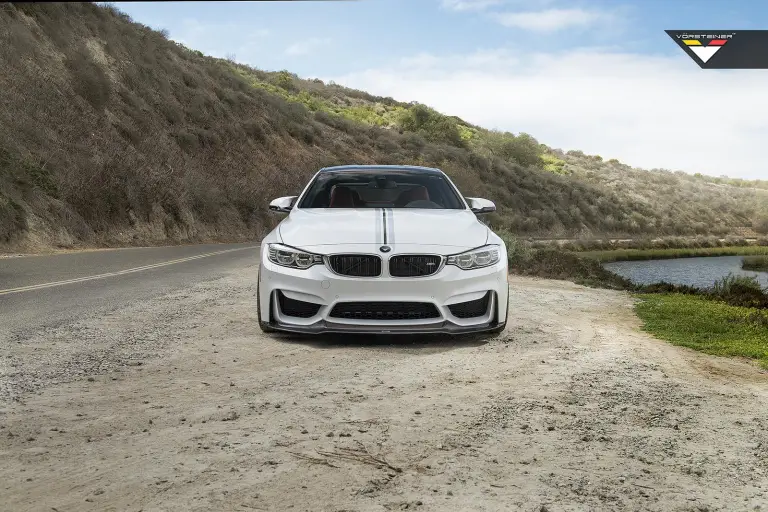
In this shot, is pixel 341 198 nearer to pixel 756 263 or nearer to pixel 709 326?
pixel 709 326

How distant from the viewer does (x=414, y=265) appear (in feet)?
25.5

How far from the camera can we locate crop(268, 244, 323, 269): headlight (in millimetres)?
7758

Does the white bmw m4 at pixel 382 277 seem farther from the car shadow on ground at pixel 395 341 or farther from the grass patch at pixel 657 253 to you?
the grass patch at pixel 657 253

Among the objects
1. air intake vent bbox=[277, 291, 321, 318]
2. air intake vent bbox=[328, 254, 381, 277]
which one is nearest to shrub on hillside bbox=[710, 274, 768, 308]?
air intake vent bbox=[328, 254, 381, 277]

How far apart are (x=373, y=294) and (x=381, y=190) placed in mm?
2411

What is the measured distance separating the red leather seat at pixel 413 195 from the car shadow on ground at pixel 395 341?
1.73m

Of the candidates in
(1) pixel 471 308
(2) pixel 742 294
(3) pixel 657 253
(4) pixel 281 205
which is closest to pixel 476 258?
(1) pixel 471 308

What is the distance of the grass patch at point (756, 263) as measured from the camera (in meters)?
41.9

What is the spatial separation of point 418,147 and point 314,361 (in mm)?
63801

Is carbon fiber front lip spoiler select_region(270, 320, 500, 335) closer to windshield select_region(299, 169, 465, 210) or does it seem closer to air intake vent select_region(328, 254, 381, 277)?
air intake vent select_region(328, 254, 381, 277)

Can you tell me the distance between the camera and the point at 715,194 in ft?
345

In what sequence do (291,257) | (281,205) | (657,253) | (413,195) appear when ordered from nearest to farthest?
(291,257) → (281,205) → (413,195) → (657,253)

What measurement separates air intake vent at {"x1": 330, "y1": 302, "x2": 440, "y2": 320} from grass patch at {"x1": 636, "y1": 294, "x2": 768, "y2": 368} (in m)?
3.48

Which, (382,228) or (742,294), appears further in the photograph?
(742,294)
